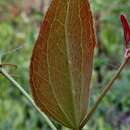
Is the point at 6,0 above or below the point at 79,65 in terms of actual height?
below

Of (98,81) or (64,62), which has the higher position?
(64,62)

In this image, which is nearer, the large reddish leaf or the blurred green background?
the large reddish leaf

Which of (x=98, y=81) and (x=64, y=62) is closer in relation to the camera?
(x=64, y=62)

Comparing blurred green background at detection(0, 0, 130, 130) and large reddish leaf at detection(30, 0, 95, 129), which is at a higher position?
large reddish leaf at detection(30, 0, 95, 129)

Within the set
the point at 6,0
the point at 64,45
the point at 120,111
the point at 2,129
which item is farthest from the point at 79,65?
the point at 6,0

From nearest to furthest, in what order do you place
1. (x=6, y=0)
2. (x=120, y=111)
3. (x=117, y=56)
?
1. (x=120, y=111)
2. (x=117, y=56)
3. (x=6, y=0)

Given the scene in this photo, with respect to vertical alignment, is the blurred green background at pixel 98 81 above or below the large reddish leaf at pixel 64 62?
below

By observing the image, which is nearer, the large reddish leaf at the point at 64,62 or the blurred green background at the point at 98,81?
the large reddish leaf at the point at 64,62

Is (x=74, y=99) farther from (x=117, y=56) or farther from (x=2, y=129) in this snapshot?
(x=117, y=56)
